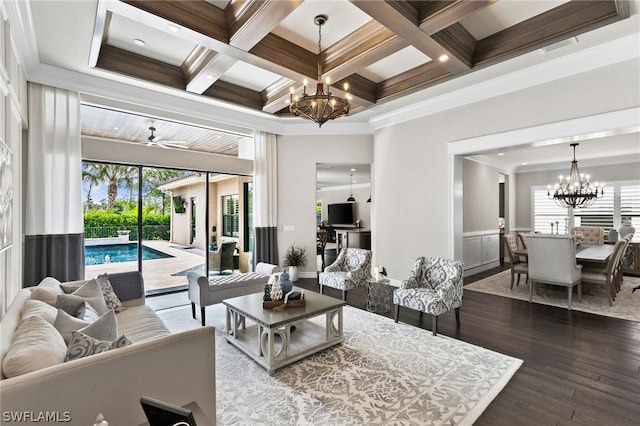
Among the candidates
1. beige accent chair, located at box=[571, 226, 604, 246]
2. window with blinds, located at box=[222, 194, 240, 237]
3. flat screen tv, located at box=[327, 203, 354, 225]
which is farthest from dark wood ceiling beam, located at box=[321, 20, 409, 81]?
flat screen tv, located at box=[327, 203, 354, 225]

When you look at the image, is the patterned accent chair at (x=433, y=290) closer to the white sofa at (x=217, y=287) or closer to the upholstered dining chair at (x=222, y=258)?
the white sofa at (x=217, y=287)

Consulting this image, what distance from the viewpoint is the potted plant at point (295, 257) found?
641 centimetres

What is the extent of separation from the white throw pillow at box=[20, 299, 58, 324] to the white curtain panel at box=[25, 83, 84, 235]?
2.30 m

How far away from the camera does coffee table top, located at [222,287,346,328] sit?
2836 millimetres

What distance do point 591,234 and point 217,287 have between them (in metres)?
8.74

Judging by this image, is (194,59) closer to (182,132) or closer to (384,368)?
(182,132)

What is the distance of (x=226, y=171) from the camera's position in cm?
582

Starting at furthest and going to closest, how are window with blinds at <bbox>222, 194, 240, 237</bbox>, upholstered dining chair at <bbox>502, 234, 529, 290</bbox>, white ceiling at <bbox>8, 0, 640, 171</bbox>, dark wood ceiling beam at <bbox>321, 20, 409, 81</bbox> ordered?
window with blinds at <bbox>222, 194, 240, 237</bbox> → upholstered dining chair at <bbox>502, 234, 529, 290</bbox> → dark wood ceiling beam at <bbox>321, 20, 409, 81</bbox> → white ceiling at <bbox>8, 0, 640, 171</bbox>

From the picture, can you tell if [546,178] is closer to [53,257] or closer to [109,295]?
[109,295]

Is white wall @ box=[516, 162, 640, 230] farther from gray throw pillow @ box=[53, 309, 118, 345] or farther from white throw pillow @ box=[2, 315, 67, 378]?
white throw pillow @ box=[2, 315, 67, 378]

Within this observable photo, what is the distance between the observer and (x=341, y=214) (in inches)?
519

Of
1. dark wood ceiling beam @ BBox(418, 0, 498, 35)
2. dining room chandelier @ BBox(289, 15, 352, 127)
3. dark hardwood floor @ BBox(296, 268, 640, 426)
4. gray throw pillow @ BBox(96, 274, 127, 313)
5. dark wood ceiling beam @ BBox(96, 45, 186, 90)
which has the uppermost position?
dark wood ceiling beam @ BBox(96, 45, 186, 90)

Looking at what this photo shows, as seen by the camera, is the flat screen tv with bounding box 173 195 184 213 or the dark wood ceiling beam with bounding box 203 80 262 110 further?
the flat screen tv with bounding box 173 195 184 213

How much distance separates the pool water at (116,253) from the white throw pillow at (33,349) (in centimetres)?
326
